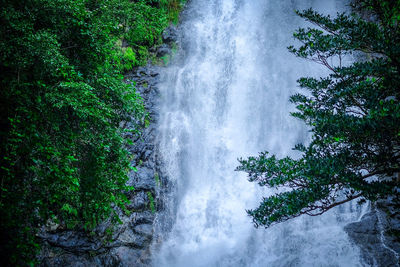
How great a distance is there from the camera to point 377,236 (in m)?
6.94

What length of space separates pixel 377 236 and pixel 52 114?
8.56 metres

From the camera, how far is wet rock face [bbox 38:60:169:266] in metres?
7.06

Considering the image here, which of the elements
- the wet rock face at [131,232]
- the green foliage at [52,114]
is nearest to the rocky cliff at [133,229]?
the wet rock face at [131,232]

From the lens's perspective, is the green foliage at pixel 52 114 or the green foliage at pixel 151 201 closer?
the green foliage at pixel 52 114

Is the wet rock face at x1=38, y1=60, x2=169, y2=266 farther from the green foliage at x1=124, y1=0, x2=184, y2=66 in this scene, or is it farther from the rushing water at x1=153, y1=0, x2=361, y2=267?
the green foliage at x1=124, y1=0, x2=184, y2=66

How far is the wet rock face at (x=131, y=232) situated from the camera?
278 inches

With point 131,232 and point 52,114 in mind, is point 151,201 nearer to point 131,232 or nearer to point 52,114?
point 131,232

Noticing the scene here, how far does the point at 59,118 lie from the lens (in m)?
4.65

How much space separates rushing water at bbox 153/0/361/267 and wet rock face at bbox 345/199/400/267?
30 centimetres

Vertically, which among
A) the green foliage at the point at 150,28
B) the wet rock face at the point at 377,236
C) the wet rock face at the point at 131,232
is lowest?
the wet rock face at the point at 377,236

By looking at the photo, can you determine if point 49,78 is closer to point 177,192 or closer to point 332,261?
point 177,192

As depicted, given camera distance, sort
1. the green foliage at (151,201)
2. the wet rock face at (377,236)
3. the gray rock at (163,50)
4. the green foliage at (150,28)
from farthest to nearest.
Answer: the gray rock at (163,50), the green foliage at (151,201), the green foliage at (150,28), the wet rock face at (377,236)

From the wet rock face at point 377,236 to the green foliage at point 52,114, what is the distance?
6.55m

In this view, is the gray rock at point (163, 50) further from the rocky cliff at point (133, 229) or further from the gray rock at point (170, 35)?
the rocky cliff at point (133, 229)
